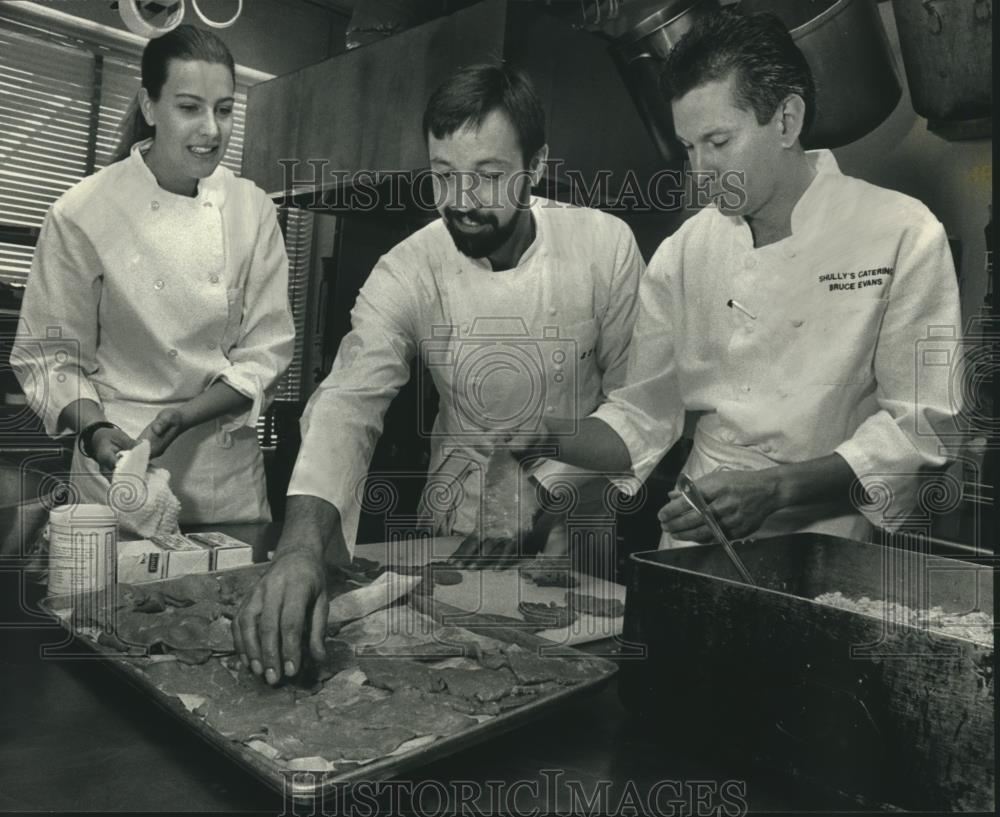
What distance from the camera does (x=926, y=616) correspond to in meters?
1.20

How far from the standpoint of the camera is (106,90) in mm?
4508

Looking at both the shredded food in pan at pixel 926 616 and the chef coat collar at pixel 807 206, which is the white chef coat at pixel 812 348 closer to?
the chef coat collar at pixel 807 206

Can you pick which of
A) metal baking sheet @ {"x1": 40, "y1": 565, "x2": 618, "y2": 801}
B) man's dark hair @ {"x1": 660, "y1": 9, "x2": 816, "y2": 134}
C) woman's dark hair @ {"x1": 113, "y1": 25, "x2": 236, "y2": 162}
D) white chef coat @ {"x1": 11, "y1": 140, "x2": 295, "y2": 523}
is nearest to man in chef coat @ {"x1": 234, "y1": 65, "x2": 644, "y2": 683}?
white chef coat @ {"x1": 11, "y1": 140, "x2": 295, "y2": 523}

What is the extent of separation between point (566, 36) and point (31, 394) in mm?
2038

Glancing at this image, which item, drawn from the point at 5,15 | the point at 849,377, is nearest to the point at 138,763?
the point at 849,377

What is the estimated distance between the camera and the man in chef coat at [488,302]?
208cm

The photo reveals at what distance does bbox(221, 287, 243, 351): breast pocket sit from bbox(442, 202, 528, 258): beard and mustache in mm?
615

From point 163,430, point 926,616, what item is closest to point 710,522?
point 926,616

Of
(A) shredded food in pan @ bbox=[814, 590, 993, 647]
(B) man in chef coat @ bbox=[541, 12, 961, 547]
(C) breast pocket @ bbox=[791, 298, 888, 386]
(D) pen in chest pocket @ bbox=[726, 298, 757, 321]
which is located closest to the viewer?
(A) shredded food in pan @ bbox=[814, 590, 993, 647]

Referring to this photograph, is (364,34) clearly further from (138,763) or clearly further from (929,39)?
(138,763)

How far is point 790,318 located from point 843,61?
2.53 feet

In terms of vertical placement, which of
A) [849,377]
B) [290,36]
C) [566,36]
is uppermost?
[290,36]

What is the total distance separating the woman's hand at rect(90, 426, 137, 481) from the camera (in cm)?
188

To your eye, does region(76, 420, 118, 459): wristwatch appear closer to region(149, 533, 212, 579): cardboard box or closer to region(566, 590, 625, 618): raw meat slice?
region(149, 533, 212, 579): cardboard box
